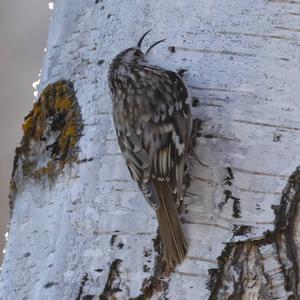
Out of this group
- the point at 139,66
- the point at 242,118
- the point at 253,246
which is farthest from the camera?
the point at 139,66

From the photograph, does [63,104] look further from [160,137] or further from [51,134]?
[160,137]

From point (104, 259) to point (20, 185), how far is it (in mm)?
317

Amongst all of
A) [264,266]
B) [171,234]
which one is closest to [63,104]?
[171,234]

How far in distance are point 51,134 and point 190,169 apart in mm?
315

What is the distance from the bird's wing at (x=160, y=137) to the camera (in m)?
2.10

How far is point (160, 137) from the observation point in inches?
89.0

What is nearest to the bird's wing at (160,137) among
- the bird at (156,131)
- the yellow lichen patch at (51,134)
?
the bird at (156,131)

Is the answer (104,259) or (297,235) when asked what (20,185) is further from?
(297,235)

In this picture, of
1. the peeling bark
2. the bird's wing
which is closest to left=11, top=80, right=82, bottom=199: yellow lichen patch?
the bird's wing

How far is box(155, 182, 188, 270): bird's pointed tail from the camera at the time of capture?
1.92 meters

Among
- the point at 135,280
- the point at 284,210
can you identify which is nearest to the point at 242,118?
the point at 284,210

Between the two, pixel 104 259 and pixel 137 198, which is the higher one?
pixel 137 198

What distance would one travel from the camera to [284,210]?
6.46 feet

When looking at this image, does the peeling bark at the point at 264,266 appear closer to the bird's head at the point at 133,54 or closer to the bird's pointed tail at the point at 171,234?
the bird's pointed tail at the point at 171,234
